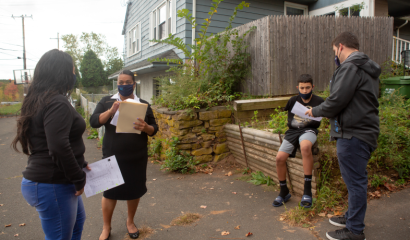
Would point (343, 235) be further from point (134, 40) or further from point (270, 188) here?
point (134, 40)

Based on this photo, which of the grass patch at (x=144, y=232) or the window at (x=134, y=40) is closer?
the grass patch at (x=144, y=232)

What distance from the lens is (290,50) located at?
6.16 metres

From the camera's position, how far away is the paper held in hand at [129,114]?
2750 millimetres

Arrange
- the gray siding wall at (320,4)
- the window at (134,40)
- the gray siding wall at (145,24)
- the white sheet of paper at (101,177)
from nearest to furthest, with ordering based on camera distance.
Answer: the white sheet of paper at (101,177) < the gray siding wall at (145,24) < the gray siding wall at (320,4) < the window at (134,40)

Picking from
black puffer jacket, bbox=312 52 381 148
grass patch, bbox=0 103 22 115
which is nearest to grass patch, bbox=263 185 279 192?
black puffer jacket, bbox=312 52 381 148

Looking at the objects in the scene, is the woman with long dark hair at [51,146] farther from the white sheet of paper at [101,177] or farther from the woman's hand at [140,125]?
the woman's hand at [140,125]

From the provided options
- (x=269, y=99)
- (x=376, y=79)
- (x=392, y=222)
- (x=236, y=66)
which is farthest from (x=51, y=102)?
(x=236, y=66)

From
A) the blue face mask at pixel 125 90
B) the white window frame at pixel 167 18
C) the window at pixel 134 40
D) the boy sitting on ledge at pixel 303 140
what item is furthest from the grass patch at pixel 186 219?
the window at pixel 134 40

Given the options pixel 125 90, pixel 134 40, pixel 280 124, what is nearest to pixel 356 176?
pixel 280 124

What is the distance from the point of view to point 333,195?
3.58 meters

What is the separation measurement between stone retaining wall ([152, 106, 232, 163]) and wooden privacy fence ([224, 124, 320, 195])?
19 centimetres

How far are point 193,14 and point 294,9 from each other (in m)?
5.05

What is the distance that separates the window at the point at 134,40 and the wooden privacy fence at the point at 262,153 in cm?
1069

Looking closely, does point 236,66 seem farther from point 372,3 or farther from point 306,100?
point 372,3
